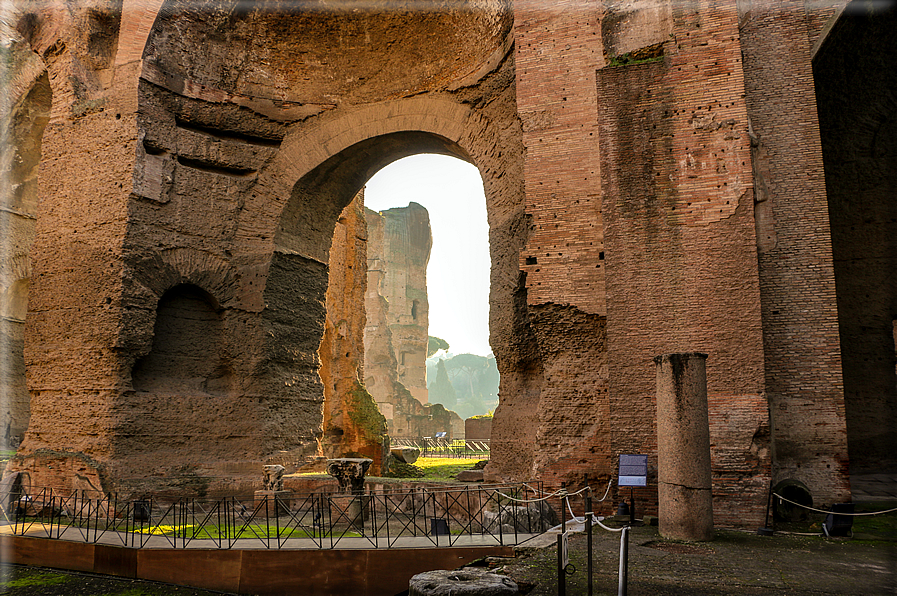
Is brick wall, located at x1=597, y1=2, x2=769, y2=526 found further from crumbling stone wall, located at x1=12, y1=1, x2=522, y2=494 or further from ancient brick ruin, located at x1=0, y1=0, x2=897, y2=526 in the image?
crumbling stone wall, located at x1=12, y1=1, x2=522, y2=494

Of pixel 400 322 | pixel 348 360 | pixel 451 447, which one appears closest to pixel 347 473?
pixel 348 360

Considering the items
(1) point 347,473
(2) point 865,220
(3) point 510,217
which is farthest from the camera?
(2) point 865,220

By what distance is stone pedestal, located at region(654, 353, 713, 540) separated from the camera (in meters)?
5.46

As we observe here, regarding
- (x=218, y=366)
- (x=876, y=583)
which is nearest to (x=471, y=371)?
(x=218, y=366)

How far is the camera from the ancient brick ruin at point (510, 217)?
7.11 m

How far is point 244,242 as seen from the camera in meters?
10.6

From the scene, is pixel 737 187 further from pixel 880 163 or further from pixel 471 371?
pixel 471 371

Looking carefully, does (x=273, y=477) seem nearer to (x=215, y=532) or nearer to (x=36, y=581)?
(x=215, y=532)

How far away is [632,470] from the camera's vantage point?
6.21 metres

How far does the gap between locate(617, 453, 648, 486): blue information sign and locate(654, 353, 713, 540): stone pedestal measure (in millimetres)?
383

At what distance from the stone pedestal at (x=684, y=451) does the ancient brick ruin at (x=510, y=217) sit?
1281 mm

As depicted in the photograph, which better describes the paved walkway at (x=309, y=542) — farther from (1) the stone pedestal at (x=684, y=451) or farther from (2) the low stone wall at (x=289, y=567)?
(1) the stone pedestal at (x=684, y=451)

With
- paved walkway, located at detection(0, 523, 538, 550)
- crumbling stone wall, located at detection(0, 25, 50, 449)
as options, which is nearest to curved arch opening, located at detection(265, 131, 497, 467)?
paved walkway, located at detection(0, 523, 538, 550)

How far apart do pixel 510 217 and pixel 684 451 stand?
14.7 ft
